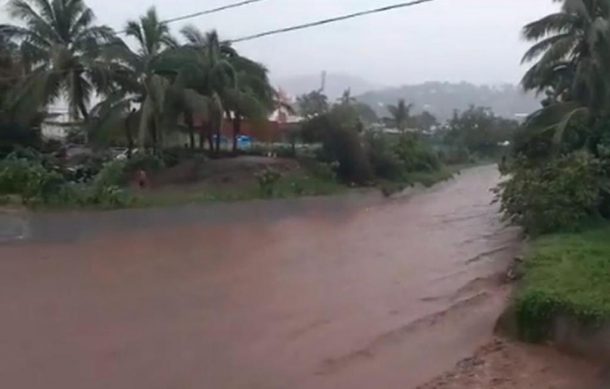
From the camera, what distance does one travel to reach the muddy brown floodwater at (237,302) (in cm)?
738

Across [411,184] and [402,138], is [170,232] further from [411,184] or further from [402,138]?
[402,138]

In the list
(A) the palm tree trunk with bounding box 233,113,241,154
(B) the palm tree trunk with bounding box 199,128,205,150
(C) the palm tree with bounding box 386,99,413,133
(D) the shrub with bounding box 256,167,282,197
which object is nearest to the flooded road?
(D) the shrub with bounding box 256,167,282,197

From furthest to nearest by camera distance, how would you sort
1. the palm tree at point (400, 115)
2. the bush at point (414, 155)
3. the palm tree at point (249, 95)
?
1. the palm tree at point (400, 115)
2. the bush at point (414, 155)
3. the palm tree at point (249, 95)

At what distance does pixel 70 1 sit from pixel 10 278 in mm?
17807

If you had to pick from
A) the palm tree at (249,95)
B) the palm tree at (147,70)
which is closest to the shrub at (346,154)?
the palm tree at (249,95)

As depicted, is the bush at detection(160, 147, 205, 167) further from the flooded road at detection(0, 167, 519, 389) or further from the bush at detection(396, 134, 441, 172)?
the bush at detection(396, 134, 441, 172)

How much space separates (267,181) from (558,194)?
41.1ft

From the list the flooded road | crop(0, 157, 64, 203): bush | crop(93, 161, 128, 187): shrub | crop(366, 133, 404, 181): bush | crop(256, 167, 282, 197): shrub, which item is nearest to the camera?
the flooded road

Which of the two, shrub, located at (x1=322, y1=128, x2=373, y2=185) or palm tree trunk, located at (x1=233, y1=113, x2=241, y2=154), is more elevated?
palm tree trunk, located at (x1=233, y1=113, x2=241, y2=154)

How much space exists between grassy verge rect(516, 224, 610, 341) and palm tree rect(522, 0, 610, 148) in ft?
27.8

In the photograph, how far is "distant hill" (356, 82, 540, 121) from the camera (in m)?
125

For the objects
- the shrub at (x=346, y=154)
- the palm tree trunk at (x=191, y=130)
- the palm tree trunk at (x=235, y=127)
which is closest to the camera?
the palm tree trunk at (x=191, y=130)

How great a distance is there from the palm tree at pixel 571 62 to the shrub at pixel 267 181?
8.34m

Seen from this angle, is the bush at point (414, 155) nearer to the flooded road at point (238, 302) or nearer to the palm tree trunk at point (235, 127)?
the palm tree trunk at point (235, 127)
